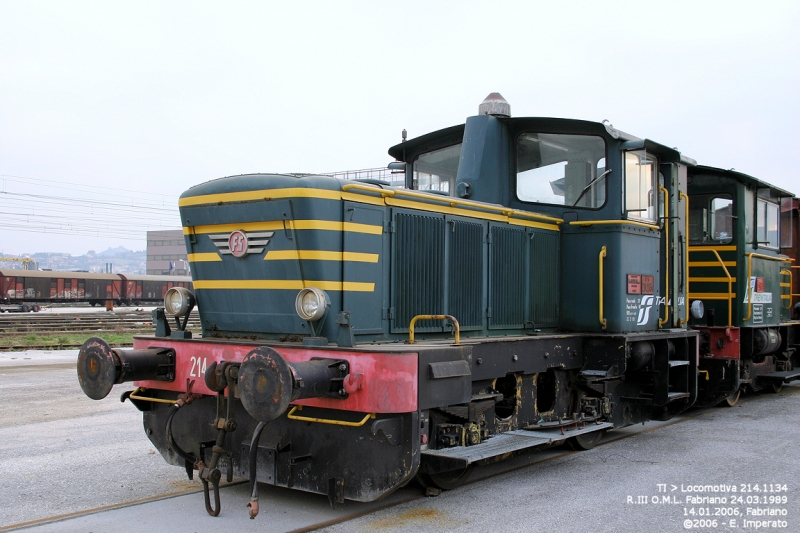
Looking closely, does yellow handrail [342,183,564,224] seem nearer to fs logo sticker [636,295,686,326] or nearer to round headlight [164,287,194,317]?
fs logo sticker [636,295,686,326]

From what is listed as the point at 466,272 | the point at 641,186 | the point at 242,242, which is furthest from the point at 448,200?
the point at 641,186

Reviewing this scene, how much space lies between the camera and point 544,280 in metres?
6.89

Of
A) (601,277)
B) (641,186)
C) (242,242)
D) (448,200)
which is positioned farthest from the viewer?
(641,186)

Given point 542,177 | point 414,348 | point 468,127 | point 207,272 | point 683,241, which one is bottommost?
point 414,348

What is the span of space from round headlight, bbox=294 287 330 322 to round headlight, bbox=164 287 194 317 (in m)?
1.18

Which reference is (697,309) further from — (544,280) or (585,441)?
(544,280)

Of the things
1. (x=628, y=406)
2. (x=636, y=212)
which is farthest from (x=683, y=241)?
(x=628, y=406)

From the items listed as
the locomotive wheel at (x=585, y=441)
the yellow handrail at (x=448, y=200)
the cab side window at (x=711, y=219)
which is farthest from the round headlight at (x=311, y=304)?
the cab side window at (x=711, y=219)

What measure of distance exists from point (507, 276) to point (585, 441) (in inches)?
73.6

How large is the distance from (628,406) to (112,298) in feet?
146

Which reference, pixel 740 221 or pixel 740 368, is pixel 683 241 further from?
pixel 740 368

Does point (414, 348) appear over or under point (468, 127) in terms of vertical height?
under

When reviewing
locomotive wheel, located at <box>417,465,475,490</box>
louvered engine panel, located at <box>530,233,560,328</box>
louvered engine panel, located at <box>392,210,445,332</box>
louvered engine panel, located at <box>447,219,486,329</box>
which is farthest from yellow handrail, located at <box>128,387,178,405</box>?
louvered engine panel, located at <box>530,233,560,328</box>

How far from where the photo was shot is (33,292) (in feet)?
138
